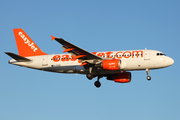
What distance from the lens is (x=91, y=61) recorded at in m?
40.1

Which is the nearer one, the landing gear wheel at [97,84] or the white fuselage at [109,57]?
the white fuselage at [109,57]

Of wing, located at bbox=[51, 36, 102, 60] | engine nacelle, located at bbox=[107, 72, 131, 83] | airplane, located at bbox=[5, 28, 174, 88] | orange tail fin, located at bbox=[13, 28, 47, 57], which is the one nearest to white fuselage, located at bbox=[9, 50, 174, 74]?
airplane, located at bbox=[5, 28, 174, 88]

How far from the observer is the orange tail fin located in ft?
151

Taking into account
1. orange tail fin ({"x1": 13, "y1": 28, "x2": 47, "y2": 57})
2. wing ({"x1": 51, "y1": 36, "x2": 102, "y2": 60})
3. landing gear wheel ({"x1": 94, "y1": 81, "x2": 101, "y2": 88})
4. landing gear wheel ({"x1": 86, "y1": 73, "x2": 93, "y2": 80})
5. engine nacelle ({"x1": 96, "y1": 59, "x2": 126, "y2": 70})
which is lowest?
landing gear wheel ({"x1": 94, "y1": 81, "x2": 101, "y2": 88})

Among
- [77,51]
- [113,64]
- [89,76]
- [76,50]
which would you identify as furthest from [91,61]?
[113,64]

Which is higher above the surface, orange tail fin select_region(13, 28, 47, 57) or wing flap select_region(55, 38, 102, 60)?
orange tail fin select_region(13, 28, 47, 57)

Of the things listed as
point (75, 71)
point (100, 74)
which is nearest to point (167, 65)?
point (100, 74)

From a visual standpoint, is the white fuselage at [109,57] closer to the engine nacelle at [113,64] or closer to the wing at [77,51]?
the engine nacelle at [113,64]

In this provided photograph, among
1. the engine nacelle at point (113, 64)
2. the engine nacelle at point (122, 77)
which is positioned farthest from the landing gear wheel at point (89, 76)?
the engine nacelle at point (122, 77)

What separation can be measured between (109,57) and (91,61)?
2615mm

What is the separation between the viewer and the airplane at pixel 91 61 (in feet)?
128

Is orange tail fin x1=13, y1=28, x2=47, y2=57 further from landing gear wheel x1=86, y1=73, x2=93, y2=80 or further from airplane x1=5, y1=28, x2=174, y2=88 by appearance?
landing gear wheel x1=86, y1=73, x2=93, y2=80

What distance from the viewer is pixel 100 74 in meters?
43.1

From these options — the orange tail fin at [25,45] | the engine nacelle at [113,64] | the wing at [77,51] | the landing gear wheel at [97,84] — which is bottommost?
the landing gear wheel at [97,84]
